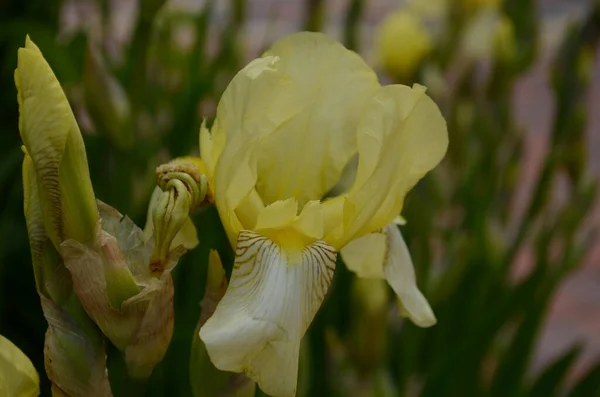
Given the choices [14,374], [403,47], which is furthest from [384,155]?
[403,47]

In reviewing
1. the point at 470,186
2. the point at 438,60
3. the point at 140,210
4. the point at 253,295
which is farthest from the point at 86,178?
the point at 438,60

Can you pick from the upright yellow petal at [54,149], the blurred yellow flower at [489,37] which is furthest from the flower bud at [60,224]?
the blurred yellow flower at [489,37]

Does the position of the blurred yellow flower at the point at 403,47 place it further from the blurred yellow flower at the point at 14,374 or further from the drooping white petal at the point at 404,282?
the blurred yellow flower at the point at 14,374

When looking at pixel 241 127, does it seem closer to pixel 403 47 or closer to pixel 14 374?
pixel 14 374

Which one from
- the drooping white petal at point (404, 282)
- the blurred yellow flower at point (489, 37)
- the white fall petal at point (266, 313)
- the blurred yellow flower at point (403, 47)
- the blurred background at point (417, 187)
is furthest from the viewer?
the blurred yellow flower at point (403, 47)

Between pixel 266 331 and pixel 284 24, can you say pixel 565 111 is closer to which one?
pixel 266 331

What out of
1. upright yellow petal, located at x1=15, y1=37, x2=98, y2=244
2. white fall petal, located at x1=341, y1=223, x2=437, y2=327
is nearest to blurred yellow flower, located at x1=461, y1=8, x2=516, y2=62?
white fall petal, located at x1=341, y1=223, x2=437, y2=327
